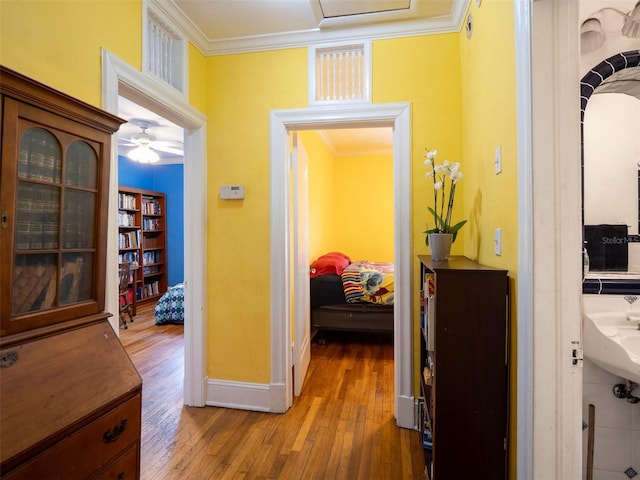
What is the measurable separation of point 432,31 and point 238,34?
134cm

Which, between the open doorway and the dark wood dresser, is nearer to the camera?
the dark wood dresser

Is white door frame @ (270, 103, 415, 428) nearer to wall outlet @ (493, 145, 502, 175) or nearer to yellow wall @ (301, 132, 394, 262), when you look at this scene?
wall outlet @ (493, 145, 502, 175)

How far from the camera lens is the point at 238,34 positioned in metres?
2.23

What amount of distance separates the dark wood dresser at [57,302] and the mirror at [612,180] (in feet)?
6.71

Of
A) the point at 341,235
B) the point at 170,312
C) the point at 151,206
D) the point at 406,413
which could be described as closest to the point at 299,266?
the point at 406,413

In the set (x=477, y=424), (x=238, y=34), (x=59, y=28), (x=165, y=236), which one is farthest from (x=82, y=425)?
(x=165, y=236)

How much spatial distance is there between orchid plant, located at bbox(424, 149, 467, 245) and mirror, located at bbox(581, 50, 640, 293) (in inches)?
22.5

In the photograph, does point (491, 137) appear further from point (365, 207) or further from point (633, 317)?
point (365, 207)

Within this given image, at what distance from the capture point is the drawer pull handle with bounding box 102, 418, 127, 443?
1.06m

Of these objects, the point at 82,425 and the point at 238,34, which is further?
the point at 238,34

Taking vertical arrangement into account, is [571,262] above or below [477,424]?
above

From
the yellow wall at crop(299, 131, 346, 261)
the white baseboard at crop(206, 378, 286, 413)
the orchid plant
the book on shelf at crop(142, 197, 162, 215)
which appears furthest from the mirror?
the book on shelf at crop(142, 197, 162, 215)

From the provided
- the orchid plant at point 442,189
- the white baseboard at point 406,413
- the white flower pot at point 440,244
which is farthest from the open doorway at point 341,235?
the white flower pot at point 440,244

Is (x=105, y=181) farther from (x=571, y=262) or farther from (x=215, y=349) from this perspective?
(x=571, y=262)
